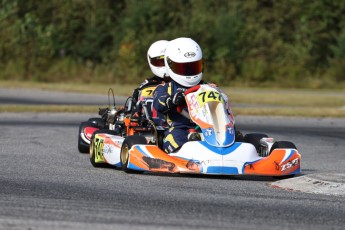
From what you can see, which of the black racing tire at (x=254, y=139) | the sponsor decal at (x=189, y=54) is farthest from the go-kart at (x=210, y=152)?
the sponsor decal at (x=189, y=54)

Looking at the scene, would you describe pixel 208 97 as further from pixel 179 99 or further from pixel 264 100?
pixel 264 100

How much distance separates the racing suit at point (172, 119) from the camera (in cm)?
1059

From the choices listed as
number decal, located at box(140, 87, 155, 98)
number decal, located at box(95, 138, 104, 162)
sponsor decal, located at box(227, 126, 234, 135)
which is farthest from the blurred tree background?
sponsor decal, located at box(227, 126, 234, 135)

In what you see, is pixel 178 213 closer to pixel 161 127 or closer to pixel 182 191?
pixel 182 191

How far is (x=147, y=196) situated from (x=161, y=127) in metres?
2.94

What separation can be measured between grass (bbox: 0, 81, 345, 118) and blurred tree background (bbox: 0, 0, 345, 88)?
2647 mm

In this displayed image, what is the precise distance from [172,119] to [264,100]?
1729 centimetres

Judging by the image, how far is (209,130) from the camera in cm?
1023

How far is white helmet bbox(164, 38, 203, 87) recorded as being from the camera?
11.2 metres

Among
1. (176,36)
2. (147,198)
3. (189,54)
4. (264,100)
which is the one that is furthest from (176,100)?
(176,36)

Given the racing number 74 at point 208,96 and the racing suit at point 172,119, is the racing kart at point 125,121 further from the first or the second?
the racing number 74 at point 208,96

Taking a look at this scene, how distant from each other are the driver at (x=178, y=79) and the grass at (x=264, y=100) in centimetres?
1137

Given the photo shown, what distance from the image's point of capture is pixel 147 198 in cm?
810

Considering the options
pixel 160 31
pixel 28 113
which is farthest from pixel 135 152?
pixel 160 31
